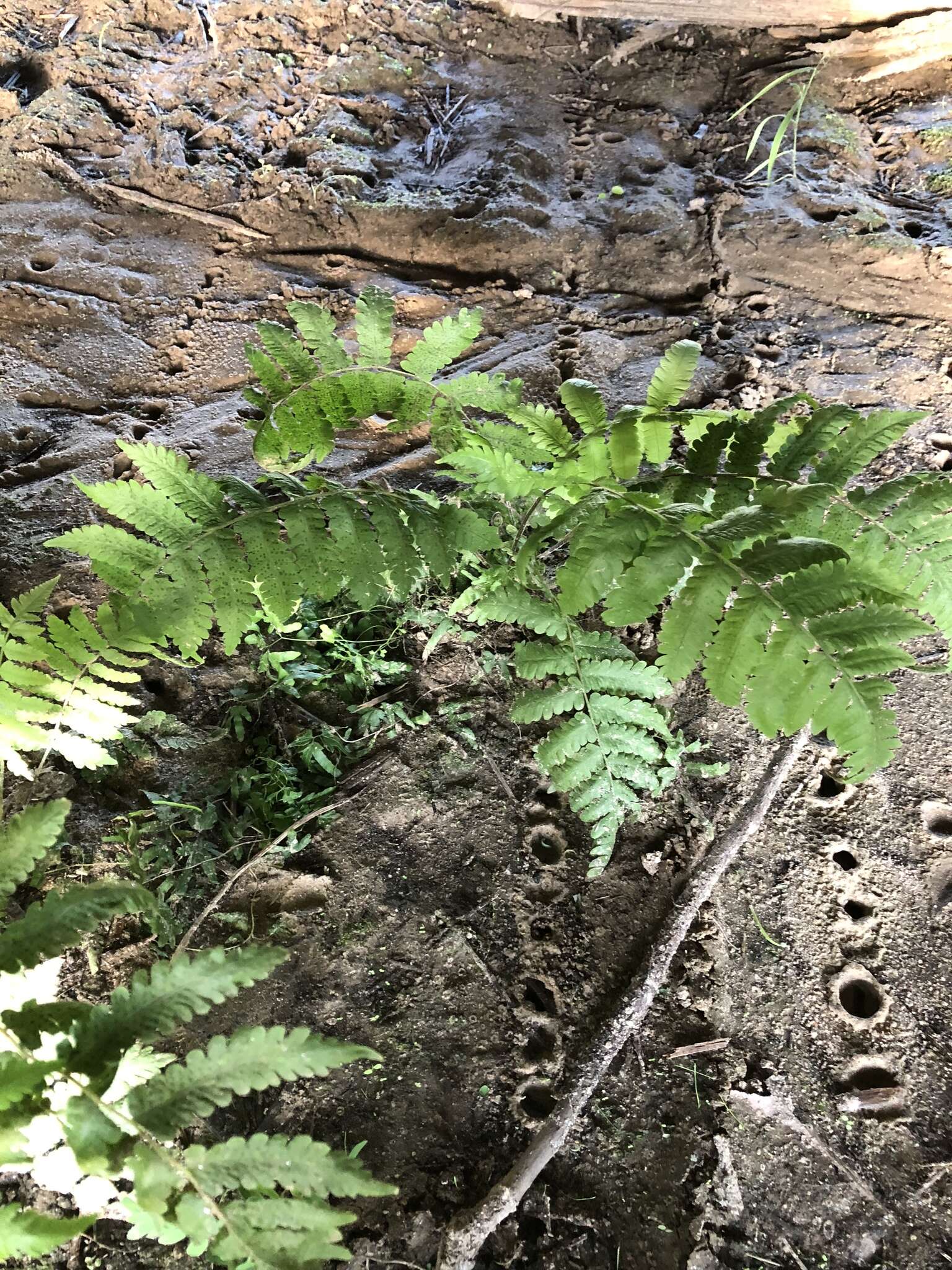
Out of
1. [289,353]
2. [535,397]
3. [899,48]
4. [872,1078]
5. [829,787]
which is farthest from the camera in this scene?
[899,48]

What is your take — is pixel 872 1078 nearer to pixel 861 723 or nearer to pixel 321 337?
pixel 861 723

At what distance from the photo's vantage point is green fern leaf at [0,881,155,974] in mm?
1487

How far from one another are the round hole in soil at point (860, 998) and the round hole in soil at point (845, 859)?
32 cm

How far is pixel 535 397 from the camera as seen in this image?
3.30 metres

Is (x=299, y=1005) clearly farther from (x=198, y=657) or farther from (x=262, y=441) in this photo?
(x=262, y=441)

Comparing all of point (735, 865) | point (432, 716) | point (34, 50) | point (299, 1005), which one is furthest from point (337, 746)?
point (34, 50)

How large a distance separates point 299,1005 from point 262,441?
163cm

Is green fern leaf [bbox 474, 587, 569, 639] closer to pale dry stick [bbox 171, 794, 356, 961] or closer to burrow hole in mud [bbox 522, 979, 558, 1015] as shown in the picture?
pale dry stick [bbox 171, 794, 356, 961]

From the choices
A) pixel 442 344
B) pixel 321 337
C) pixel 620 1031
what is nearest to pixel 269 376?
pixel 321 337

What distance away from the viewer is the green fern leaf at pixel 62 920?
1487mm

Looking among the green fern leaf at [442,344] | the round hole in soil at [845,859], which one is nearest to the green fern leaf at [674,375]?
the green fern leaf at [442,344]

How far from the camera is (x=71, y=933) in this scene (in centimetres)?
153

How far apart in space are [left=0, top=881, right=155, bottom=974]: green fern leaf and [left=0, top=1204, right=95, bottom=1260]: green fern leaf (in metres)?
0.41

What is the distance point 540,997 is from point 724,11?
6052 mm
